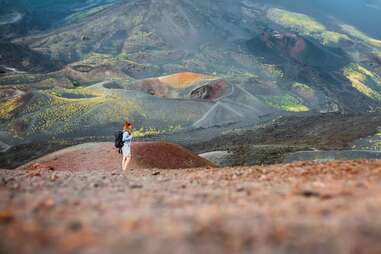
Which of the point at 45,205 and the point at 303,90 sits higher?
the point at 45,205

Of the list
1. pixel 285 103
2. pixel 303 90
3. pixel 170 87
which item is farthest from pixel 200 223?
pixel 303 90

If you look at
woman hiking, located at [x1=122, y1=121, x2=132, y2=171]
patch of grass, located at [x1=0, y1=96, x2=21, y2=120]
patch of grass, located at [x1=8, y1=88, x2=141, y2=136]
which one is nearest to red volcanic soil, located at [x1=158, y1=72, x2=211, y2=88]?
patch of grass, located at [x1=8, y1=88, x2=141, y2=136]

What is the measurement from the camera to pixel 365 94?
17912cm

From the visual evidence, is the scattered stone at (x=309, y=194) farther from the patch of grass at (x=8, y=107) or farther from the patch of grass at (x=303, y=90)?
the patch of grass at (x=303, y=90)

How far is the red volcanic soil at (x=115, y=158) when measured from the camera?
3005cm

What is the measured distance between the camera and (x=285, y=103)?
5325 inches

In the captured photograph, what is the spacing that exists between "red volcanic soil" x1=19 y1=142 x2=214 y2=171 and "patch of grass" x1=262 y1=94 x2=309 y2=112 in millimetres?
98564

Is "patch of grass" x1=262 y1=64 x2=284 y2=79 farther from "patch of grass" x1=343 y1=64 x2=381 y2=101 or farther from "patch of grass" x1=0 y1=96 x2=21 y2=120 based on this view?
"patch of grass" x1=0 y1=96 x2=21 y2=120

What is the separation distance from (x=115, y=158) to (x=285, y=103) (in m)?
108

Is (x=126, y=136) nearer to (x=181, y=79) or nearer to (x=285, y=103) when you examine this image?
(x=181, y=79)

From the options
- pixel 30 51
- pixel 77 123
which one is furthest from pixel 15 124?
pixel 30 51

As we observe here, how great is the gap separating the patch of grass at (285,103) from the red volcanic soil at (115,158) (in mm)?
98564

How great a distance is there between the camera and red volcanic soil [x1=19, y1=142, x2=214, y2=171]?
3005 cm

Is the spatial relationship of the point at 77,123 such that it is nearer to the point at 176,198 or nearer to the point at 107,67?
the point at 107,67
